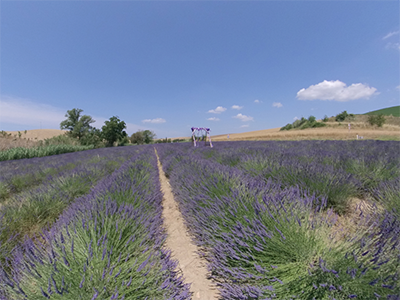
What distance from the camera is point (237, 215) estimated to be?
4.91 ft

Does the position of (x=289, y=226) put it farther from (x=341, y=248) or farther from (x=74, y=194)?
(x=74, y=194)

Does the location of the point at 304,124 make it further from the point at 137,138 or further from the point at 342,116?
the point at 137,138

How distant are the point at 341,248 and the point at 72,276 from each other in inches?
71.7

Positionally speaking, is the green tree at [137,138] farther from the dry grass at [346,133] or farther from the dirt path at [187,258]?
the dirt path at [187,258]

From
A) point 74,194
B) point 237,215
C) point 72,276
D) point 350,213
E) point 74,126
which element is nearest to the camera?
point 72,276

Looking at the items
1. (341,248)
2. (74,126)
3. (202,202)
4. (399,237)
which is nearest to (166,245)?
(202,202)

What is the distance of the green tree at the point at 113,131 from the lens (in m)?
37.2

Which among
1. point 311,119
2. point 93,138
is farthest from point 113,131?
point 311,119

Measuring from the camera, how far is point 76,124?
37906 millimetres

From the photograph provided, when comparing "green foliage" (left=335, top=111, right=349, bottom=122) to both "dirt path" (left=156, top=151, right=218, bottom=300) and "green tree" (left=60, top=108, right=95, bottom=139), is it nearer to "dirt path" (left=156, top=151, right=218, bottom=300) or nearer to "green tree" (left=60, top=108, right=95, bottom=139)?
"dirt path" (left=156, top=151, right=218, bottom=300)

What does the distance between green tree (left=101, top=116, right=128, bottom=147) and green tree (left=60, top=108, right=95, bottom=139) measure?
5.12 meters

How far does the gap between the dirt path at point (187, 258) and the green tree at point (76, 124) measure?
45008 mm

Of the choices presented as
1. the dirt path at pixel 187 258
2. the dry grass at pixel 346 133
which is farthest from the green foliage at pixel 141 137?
the dirt path at pixel 187 258

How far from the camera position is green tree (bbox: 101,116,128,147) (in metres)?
37.2
